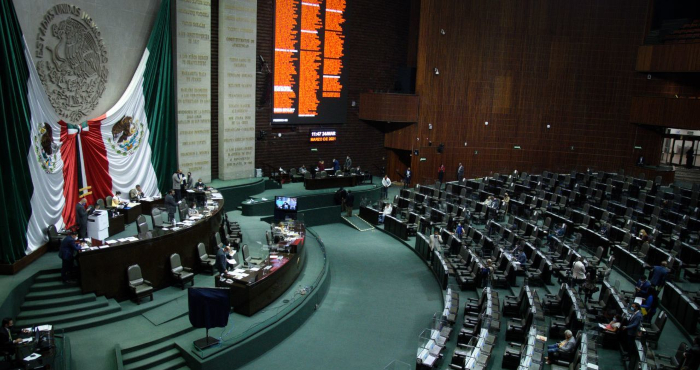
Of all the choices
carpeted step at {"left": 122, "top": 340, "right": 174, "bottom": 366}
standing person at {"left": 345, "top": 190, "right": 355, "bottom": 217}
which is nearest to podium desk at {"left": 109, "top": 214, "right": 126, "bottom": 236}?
carpeted step at {"left": 122, "top": 340, "right": 174, "bottom": 366}

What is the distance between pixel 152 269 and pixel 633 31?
2549 cm

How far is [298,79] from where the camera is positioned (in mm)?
25453

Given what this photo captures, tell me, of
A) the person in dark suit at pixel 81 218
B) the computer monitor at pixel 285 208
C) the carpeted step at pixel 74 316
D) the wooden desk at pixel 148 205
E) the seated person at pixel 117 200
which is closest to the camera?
the carpeted step at pixel 74 316

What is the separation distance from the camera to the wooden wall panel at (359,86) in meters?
25.3

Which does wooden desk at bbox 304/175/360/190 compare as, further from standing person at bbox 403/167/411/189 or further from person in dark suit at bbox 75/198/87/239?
person in dark suit at bbox 75/198/87/239

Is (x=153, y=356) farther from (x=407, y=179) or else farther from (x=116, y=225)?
(x=407, y=179)

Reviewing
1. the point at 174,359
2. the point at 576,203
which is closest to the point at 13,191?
the point at 174,359

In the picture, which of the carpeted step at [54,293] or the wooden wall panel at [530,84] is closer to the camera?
the carpeted step at [54,293]

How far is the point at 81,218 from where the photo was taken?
13.3 meters

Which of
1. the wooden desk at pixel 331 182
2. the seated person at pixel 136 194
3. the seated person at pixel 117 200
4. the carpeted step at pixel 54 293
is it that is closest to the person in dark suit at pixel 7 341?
the carpeted step at pixel 54 293

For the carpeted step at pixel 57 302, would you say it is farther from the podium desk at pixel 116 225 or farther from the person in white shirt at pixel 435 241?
the person in white shirt at pixel 435 241

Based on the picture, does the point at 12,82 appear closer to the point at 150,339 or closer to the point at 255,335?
the point at 150,339

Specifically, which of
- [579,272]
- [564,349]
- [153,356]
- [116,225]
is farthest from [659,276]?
[116,225]

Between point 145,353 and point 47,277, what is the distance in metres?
3.50
